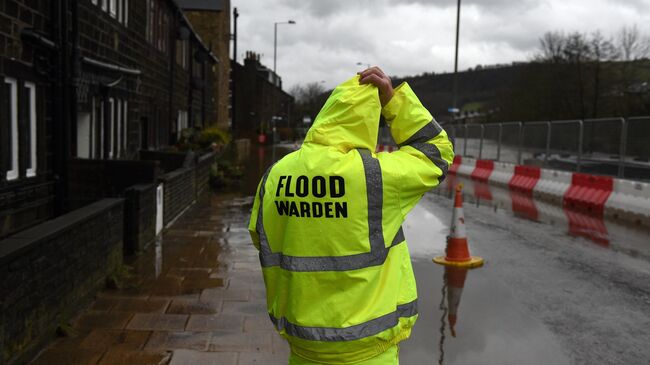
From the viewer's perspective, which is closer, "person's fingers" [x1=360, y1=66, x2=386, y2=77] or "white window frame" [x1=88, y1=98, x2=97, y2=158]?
"person's fingers" [x1=360, y1=66, x2=386, y2=77]

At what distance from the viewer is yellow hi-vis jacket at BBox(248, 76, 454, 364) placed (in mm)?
2488

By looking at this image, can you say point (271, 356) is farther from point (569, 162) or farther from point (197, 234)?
point (569, 162)

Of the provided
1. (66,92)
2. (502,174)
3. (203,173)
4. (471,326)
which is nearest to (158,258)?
(66,92)

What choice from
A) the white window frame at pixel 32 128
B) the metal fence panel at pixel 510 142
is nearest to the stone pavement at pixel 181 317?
the white window frame at pixel 32 128

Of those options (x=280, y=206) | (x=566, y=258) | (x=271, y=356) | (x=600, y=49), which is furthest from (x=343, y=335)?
(x=600, y=49)

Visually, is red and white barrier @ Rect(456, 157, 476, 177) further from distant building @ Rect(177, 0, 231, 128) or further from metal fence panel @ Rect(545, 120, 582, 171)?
distant building @ Rect(177, 0, 231, 128)

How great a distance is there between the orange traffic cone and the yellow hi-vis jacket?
3145 mm

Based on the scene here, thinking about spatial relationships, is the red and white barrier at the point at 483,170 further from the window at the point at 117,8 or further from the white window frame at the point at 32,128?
the white window frame at the point at 32,128

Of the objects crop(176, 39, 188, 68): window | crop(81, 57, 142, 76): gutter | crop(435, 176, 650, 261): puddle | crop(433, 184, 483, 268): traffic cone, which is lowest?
crop(435, 176, 650, 261): puddle

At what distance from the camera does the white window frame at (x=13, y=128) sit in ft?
24.3

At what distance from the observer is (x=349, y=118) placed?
2.54m

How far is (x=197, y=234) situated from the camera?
1006 centimetres

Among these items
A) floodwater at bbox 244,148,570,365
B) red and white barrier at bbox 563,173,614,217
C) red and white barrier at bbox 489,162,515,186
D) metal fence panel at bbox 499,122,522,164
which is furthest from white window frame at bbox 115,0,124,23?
metal fence panel at bbox 499,122,522,164

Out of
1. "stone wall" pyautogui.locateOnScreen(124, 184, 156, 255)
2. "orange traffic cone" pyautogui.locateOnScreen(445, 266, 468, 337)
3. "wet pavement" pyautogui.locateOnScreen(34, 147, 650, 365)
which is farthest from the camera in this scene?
"stone wall" pyautogui.locateOnScreen(124, 184, 156, 255)
